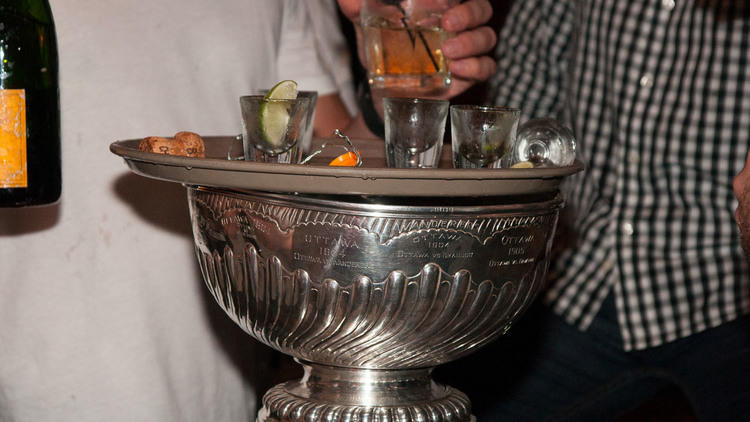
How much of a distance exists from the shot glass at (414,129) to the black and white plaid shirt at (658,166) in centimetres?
72

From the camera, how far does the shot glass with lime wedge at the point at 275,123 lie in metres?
0.57

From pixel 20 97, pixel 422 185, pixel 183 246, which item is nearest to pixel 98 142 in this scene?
pixel 183 246

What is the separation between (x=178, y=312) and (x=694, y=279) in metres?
0.79

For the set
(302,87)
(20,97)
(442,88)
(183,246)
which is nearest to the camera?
(20,97)

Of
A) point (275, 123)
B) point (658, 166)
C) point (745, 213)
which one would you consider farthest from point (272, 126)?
point (658, 166)

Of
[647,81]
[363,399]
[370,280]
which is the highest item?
[647,81]

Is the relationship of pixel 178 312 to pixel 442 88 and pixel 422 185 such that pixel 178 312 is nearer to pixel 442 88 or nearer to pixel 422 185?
pixel 442 88

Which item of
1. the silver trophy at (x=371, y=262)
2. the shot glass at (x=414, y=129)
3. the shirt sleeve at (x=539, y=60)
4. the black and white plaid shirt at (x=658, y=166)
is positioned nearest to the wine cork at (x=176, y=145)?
the silver trophy at (x=371, y=262)

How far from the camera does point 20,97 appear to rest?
2.00ft

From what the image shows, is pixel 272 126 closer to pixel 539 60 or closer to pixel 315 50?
pixel 315 50

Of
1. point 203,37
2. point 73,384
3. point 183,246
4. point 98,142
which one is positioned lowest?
point 73,384

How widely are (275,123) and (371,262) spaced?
150mm

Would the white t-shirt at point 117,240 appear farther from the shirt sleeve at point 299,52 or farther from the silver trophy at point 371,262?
the silver trophy at point 371,262

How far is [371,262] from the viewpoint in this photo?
0.48 metres
